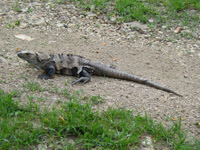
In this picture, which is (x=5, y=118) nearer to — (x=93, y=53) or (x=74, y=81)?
(x=74, y=81)

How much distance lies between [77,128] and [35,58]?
2.23 m

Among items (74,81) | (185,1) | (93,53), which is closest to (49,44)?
(93,53)

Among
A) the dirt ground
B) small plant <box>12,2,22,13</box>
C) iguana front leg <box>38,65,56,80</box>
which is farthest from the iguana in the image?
small plant <box>12,2,22,13</box>

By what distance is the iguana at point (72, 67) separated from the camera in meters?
6.20

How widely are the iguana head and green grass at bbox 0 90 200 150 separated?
52.0 inches

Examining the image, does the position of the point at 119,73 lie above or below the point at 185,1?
below

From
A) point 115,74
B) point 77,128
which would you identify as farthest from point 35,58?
point 77,128

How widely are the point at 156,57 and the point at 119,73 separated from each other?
1.61 metres

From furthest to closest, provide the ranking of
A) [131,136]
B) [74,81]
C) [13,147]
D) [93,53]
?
1. [93,53]
2. [74,81]
3. [131,136]
4. [13,147]

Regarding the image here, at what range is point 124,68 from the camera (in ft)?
22.8

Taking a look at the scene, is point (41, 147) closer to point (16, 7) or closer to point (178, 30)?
point (178, 30)

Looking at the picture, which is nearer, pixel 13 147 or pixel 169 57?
pixel 13 147

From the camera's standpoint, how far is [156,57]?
7.56 metres

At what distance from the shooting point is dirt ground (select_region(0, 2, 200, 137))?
213 inches
